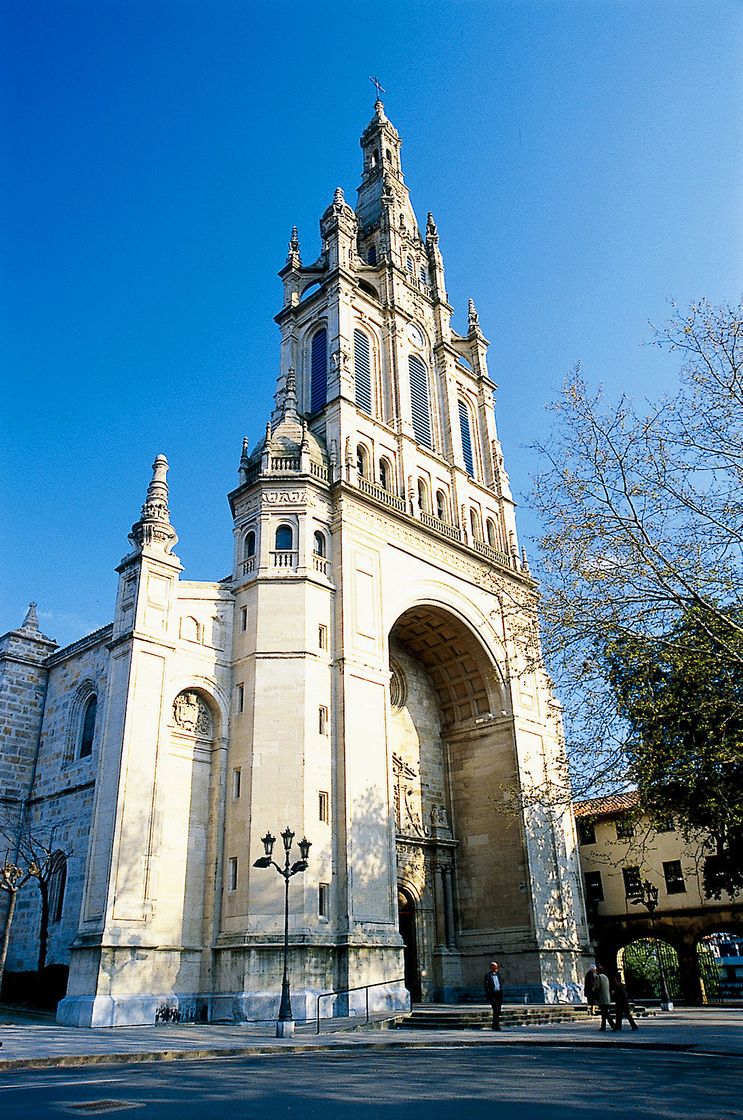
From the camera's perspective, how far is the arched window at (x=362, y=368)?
1361 inches

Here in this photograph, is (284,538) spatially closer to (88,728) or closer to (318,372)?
(88,728)

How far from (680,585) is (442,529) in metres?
19.6

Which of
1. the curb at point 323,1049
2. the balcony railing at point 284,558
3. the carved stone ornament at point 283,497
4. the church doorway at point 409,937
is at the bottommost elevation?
the curb at point 323,1049

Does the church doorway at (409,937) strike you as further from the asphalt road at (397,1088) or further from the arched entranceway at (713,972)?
the asphalt road at (397,1088)

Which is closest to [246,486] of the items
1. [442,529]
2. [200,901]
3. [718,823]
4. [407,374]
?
[442,529]

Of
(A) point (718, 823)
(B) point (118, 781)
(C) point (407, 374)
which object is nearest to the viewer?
(A) point (718, 823)

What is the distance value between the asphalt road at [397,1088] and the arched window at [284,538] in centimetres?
1650

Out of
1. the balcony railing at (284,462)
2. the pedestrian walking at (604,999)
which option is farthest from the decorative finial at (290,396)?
the pedestrian walking at (604,999)

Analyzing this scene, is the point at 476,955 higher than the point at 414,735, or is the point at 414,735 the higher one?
the point at 414,735

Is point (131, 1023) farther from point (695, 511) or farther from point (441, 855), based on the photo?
point (695, 511)

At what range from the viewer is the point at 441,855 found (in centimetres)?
3155

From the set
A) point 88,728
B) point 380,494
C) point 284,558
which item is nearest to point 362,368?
point 380,494

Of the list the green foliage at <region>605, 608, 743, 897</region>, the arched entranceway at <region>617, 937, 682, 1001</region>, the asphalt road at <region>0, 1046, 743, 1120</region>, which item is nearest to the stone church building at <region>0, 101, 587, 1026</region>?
the green foliage at <region>605, 608, 743, 897</region>

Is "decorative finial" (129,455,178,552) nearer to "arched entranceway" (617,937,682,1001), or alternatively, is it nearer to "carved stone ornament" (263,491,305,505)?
"carved stone ornament" (263,491,305,505)
